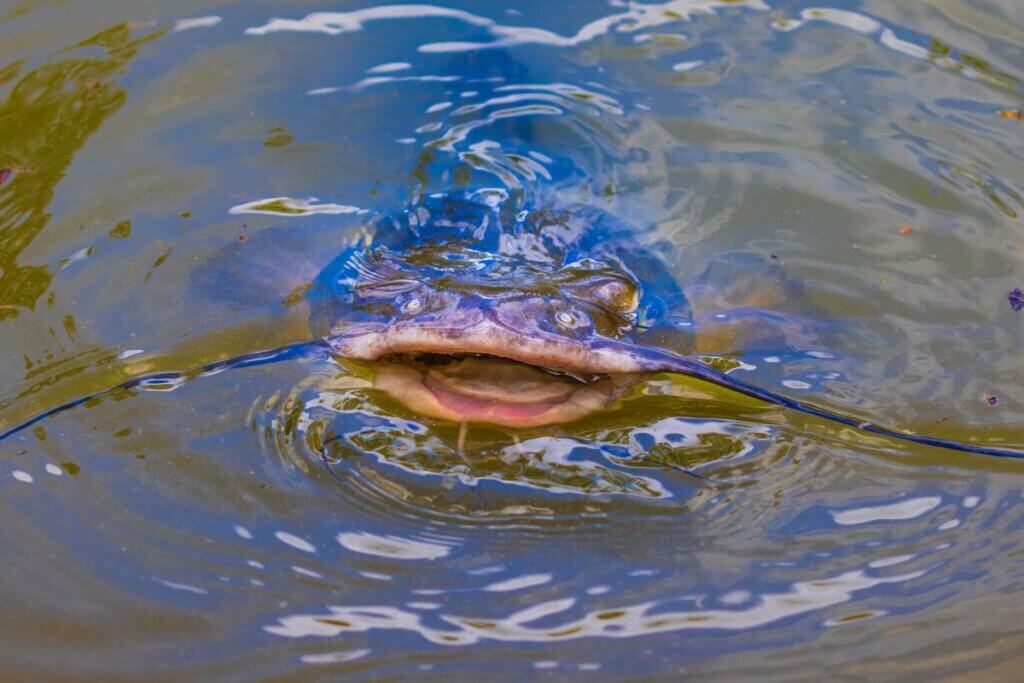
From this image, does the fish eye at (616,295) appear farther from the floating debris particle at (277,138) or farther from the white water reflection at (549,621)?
the floating debris particle at (277,138)

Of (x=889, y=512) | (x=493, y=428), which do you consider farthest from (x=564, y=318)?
(x=889, y=512)

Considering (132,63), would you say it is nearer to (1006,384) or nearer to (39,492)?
(39,492)

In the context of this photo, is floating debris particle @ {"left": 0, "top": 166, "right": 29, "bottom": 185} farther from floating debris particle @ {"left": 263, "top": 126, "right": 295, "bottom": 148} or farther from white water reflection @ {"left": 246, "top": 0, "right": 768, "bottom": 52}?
white water reflection @ {"left": 246, "top": 0, "right": 768, "bottom": 52}

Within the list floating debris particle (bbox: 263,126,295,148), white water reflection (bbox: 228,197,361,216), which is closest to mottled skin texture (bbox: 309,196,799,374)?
white water reflection (bbox: 228,197,361,216)

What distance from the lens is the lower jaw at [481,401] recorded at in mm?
2568

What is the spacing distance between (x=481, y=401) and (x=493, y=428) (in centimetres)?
18

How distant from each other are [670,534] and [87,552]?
1.38 meters

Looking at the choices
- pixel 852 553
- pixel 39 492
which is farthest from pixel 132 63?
pixel 852 553

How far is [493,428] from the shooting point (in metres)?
2.73

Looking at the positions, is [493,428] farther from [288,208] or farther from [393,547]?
[288,208]

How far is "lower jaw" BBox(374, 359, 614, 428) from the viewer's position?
257 centimetres

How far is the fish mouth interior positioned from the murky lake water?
0.46ft

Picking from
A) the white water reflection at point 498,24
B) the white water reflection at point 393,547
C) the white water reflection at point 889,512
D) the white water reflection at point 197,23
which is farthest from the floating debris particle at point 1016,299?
the white water reflection at point 197,23

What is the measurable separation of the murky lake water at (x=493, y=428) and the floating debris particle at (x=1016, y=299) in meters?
0.09
